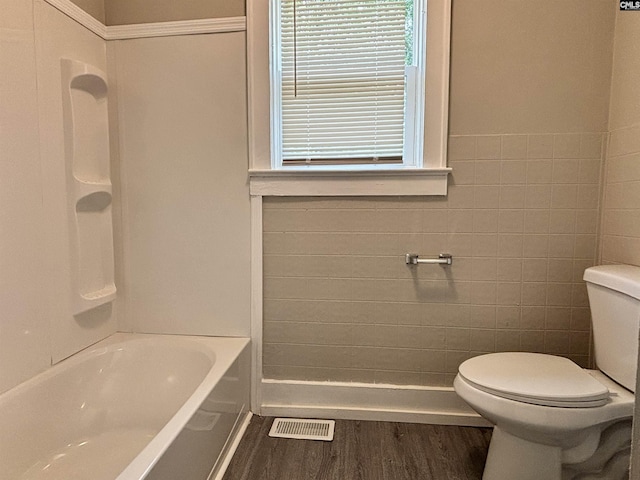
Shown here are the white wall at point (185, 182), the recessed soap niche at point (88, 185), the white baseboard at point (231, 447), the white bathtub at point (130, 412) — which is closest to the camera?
the white bathtub at point (130, 412)

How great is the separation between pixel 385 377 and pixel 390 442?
0.29 metres

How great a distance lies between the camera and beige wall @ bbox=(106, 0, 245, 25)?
1.87m

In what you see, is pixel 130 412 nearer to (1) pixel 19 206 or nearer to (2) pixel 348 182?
(1) pixel 19 206

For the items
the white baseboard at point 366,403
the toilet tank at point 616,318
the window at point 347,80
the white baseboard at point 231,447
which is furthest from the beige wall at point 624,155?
the white baseboard at point 231,447

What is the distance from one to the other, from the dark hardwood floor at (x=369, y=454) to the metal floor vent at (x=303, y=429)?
1.2 inches

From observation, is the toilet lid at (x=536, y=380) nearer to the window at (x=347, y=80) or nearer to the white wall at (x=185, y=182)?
the window at (x=347, y=80)

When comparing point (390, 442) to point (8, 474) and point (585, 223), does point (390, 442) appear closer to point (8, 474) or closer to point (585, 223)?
point (585, 223)

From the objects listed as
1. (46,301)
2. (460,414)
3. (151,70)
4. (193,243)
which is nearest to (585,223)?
(460,414)

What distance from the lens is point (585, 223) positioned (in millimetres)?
1783

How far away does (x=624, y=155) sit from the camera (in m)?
1.63

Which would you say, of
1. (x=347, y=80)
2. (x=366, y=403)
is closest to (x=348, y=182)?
(x=347, y=80)

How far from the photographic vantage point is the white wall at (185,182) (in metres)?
1.91

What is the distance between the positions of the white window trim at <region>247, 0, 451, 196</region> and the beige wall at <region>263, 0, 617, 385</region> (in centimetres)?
5

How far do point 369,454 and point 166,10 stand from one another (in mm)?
2200
